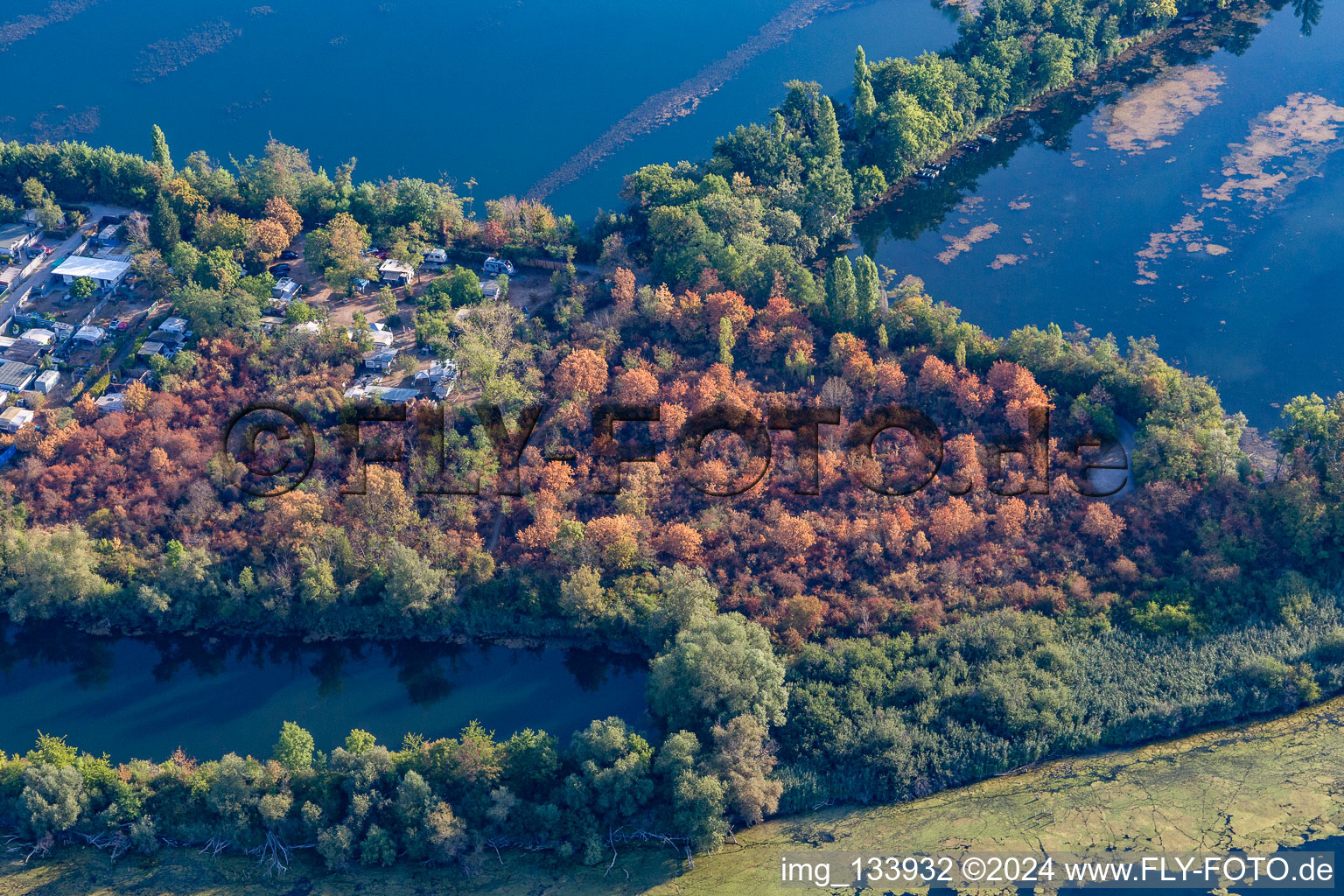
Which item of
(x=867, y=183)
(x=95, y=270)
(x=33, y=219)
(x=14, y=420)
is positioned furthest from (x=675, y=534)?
(x=33, y=219)

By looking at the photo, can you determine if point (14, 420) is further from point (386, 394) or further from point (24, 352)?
point (386, 394)

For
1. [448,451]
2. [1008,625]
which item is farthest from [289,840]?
[1008,625]

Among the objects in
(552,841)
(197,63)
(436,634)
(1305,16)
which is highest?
(197,63)

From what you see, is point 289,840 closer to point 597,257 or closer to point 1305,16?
point 597,257

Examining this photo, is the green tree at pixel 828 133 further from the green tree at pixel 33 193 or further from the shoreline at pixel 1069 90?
the green tree at pixel 33 193

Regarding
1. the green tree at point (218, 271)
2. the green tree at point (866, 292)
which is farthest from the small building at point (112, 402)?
the green tree at point (866, 292)

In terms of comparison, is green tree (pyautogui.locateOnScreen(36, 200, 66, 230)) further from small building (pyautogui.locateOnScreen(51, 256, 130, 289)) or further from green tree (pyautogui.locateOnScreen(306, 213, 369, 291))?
green tree (pyautogui.locateOnScreen(306, 213, 369, 291))
